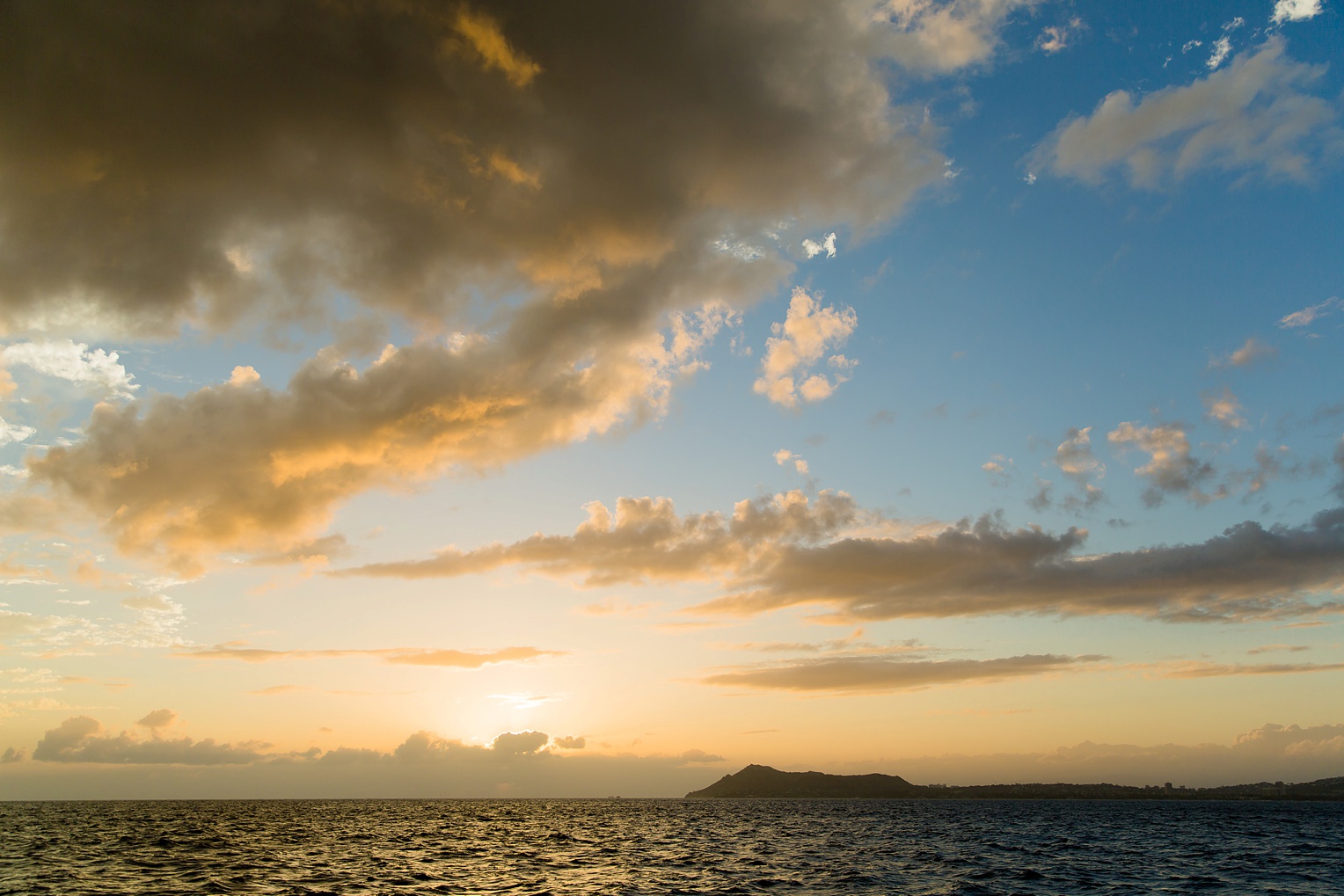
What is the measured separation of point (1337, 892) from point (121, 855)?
101 meters

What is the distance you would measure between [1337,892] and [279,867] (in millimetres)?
78319

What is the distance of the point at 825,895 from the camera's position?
45219mm

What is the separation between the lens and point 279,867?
192 ft

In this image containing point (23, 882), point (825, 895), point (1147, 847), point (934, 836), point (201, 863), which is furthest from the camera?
point (934, 836)

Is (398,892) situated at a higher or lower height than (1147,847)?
higher

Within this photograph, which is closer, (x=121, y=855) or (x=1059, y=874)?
(x=1059, y=874)

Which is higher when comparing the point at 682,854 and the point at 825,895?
the point at 825,895

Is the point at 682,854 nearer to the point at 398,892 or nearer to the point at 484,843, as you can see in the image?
the point at 484,843

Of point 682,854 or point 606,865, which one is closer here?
point 606,865

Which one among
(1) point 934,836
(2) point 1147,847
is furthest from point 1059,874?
(1) point 934,836

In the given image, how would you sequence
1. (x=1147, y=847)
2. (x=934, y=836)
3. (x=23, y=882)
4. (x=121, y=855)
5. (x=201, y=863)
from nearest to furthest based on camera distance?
(x=23, y=882), (x=201, y=863), (x=121, y=855), (x=1147, y=847), (x=934, y=836)

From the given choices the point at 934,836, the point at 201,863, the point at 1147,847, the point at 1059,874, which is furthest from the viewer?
Answer: the point at 934,836

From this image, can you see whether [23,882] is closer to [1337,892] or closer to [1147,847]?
[1337,892]

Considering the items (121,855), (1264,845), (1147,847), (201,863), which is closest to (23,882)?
(201,863)
